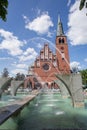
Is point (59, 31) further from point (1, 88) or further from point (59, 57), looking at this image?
point (1, 88)

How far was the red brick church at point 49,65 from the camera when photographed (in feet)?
270

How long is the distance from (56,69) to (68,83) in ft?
205

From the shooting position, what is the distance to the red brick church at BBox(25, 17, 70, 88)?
82188 mm

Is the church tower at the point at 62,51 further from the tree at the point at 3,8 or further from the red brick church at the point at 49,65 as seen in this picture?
the tree at the point at 3,8

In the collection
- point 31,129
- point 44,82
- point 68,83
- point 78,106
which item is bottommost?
point 31,129

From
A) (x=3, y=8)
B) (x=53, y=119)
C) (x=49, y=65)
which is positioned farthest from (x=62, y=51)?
(x=3, y=8)

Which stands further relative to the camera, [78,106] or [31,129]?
[78,106]

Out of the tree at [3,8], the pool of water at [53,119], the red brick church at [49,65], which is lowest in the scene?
the pool of water at [53,119]

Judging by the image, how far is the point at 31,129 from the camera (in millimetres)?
10641

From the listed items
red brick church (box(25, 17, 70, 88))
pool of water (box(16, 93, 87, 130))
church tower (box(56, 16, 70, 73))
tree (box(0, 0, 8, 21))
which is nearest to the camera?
tree (box(0, 0, 8, 21))

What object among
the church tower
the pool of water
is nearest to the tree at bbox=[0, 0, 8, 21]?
the pool of water

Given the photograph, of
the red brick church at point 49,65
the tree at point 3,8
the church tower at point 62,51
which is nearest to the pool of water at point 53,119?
the tree at point 3,8

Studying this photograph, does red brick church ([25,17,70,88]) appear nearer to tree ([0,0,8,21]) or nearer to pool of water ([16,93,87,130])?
pool of water ([16,93,87,130])

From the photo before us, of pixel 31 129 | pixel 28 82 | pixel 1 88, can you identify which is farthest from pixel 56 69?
pixel 31 129
